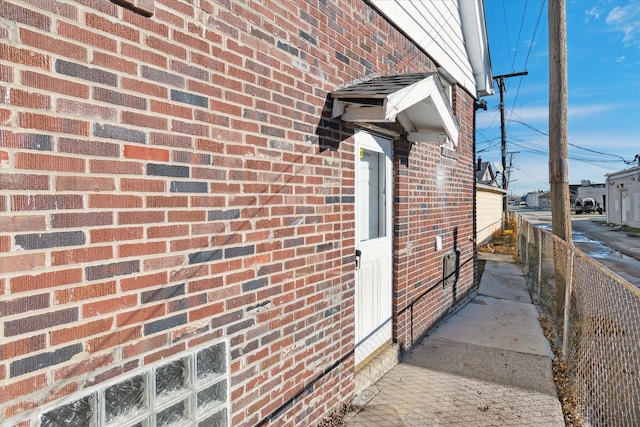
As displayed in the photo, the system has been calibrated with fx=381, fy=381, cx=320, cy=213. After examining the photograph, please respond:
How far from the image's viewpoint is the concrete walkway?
331cm

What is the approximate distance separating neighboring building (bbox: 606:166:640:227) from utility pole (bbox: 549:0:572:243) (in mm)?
23869

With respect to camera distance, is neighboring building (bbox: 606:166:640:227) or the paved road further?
neighboring building (bbox: 606:166:640:227)

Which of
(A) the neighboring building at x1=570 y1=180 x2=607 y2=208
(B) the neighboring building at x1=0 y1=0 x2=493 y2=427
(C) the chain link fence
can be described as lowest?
(C) the chain link fence

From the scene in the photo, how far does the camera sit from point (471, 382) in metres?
3.91

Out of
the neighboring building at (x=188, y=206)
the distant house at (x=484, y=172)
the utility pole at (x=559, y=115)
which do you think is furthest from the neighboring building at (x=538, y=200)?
the neighboring building at (x=188, y=206)

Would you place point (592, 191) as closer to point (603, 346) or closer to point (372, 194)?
point (603, 346)

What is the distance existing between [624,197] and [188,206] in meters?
33.2

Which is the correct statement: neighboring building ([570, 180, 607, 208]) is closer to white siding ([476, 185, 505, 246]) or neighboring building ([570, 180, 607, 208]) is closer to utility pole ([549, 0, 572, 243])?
white siding ([476, 185, 505, 246])

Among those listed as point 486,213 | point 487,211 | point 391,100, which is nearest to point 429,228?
point 391,100

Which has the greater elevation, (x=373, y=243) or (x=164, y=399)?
(x=373, y=243)

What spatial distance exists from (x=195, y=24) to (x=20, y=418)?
6.28ft

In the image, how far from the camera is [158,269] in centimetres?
186

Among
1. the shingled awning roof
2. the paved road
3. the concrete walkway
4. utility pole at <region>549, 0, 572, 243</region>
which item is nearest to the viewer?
the shingled awning roof

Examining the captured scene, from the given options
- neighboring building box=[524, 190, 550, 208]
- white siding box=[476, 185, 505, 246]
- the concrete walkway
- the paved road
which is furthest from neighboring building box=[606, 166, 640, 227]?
neighboring building box=[524, 190, 550, 208]
